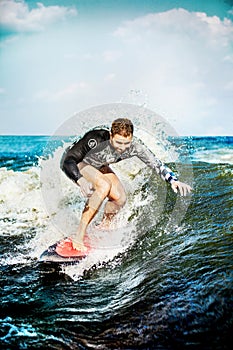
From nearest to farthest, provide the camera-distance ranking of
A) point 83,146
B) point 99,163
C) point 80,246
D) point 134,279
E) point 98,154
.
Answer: point 134,279, point 80,246, point 83,146, point 98,154, point 99,163

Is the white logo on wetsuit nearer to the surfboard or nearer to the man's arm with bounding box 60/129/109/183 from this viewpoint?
the man's arm with bounding box 60/129/109/183

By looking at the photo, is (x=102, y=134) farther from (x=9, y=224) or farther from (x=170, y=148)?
(x=170, y=148)

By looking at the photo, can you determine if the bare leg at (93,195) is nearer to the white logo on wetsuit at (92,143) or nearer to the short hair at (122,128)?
the white logo on wetsuit at (92,143)

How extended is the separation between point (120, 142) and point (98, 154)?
20.4 inches

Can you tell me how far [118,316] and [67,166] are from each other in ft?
7.27

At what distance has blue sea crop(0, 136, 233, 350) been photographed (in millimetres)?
2779

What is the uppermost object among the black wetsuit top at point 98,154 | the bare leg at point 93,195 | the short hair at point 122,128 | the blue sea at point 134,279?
the short hair at point 122,128

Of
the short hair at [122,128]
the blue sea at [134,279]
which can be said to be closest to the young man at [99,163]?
the short hair at [122,128]

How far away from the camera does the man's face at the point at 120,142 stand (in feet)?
15.0

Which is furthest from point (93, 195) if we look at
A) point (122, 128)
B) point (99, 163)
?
point (122, 128)

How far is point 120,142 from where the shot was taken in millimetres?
4637

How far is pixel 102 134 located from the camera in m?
4.89

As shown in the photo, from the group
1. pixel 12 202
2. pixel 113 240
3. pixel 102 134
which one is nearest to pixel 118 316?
pixel 113 240

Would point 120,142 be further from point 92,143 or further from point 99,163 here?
point 99,163
